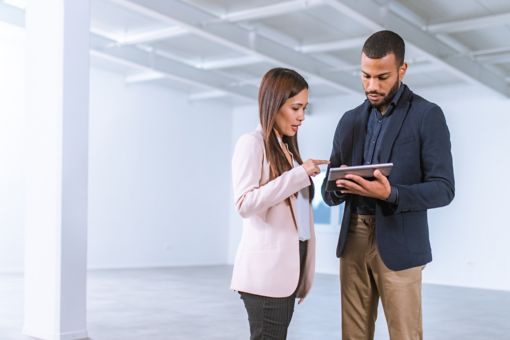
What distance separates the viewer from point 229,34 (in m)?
6.98

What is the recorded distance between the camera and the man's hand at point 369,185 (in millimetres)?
1630

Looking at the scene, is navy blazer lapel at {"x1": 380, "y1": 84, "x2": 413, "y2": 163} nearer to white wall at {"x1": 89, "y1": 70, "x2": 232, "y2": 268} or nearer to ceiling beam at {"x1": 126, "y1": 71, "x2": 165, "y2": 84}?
ceiling beam at {"x1": 126, "y1": 71, "x2": 165, "y2": 84}

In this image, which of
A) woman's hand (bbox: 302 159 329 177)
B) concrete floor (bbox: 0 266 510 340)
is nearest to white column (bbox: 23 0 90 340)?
concrete floor (bbox: 0 266 510 340)

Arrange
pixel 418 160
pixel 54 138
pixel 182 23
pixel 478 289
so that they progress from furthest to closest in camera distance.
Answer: pixel 478 289, pixel 182 23, pixel 54 138, pixel 418 160

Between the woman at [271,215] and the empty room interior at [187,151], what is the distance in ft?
0.95

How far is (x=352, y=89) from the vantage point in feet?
30.9

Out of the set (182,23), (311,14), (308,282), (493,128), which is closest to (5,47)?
(182,23)

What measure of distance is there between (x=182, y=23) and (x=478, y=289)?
5.72 m

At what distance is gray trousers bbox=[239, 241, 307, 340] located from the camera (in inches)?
76.4

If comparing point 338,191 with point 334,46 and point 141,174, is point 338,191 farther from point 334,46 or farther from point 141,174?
point 141,174

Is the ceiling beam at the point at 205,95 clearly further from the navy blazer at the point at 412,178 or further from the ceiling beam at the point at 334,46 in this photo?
the navy blazer at the point at 412,178

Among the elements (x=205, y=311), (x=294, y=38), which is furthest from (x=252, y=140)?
(x=294, y=38)

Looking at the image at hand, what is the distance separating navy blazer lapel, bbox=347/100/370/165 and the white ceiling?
3.87 m

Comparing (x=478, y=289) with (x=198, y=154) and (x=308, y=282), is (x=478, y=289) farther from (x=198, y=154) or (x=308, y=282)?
(x=308, y=282)
